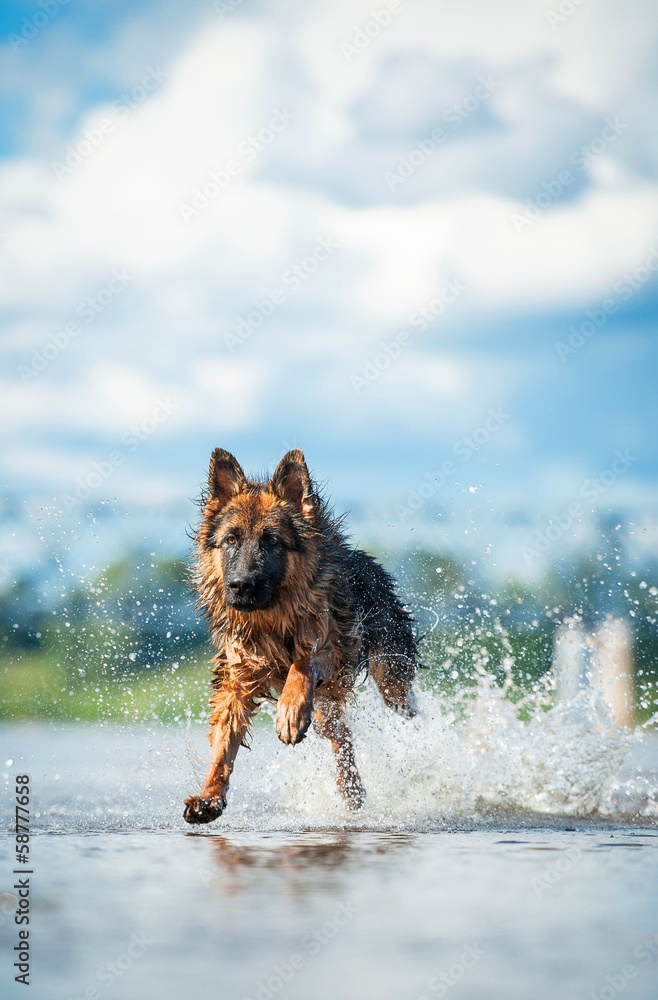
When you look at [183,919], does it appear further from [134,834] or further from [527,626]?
[527,626]

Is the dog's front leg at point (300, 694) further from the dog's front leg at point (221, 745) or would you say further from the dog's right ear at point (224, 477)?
the dog's right ear at point (224, 477)

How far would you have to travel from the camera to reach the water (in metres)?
3.05

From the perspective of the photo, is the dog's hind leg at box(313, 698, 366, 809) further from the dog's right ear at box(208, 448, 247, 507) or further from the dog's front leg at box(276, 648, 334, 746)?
the dog's right ear at box(208, 448, 247, 507)

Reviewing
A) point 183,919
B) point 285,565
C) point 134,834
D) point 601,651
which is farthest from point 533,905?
point 601,651

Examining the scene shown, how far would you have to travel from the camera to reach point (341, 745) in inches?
306

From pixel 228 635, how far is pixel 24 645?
11975 mm

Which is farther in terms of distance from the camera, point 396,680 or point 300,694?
point 396,680

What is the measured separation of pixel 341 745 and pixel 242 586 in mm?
2157

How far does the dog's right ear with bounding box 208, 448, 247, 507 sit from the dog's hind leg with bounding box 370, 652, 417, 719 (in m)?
2.11

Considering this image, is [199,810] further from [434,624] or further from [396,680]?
[434,624]

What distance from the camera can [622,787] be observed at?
8.01m

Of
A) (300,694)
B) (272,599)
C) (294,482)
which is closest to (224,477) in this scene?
(294,482)

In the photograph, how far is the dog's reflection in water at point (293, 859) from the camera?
4.25 m

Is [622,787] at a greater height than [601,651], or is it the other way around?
[601,651]
